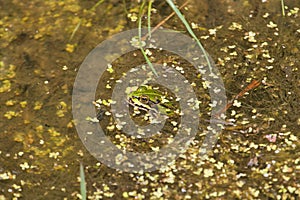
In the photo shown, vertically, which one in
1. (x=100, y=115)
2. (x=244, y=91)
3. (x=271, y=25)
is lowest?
(x=100, y=115)

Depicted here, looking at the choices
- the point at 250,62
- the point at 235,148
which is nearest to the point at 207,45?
the point at 250,62

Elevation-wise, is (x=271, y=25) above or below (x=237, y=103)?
above

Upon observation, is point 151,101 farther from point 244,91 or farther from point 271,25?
point 271,25

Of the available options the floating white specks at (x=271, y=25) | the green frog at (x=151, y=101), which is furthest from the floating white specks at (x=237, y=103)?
the floating white specks at (x=271, y=25)

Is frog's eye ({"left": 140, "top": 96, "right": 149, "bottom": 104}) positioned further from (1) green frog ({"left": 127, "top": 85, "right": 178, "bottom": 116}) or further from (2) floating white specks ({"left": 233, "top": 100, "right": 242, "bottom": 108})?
(2) floating white specks ({"left": 233, "top": 100, "right": 242, "bottom": 108})

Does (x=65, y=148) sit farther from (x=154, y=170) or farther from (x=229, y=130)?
(x=229, y=130)

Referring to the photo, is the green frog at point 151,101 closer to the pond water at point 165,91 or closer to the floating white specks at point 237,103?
the pond water at point 165,91

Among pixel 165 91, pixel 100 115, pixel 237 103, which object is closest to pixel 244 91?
pixel 237 103
